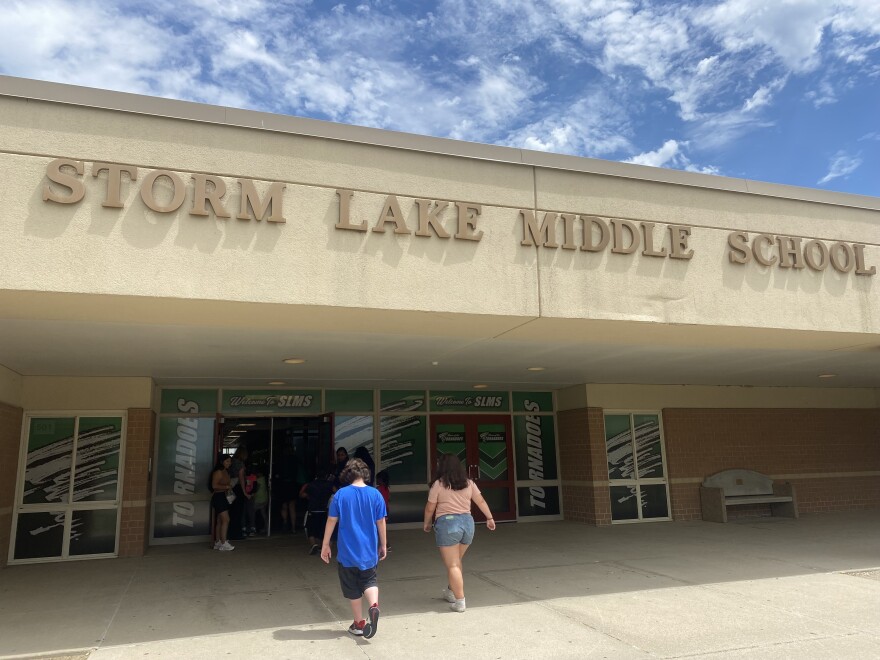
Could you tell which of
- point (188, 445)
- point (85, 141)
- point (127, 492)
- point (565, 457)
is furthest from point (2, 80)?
point (565, 457)

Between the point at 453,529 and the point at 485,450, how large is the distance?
731 cm

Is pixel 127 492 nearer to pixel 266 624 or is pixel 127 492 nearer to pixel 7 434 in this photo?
pixel 7 434

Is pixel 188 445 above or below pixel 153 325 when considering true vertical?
below

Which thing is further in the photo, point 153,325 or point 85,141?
point 153,325

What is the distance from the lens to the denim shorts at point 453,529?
680cm

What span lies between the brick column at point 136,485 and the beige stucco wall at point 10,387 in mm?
1573

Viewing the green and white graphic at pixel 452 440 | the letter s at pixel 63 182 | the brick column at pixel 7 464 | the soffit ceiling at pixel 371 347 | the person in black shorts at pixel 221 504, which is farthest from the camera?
the green and white graphic at pixel 452 440

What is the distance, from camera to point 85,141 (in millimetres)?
5965

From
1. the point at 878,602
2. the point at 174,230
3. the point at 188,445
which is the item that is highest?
the point at 174,230

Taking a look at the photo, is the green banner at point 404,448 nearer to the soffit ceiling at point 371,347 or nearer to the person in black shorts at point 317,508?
the soffit ceiling at point 371,347

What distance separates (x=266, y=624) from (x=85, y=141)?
472 cm

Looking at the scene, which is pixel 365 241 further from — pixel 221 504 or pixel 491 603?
pixel 221 504

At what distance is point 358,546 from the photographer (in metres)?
5.89

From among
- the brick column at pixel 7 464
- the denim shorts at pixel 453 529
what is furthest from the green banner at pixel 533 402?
the brick column at pixel 7 464
